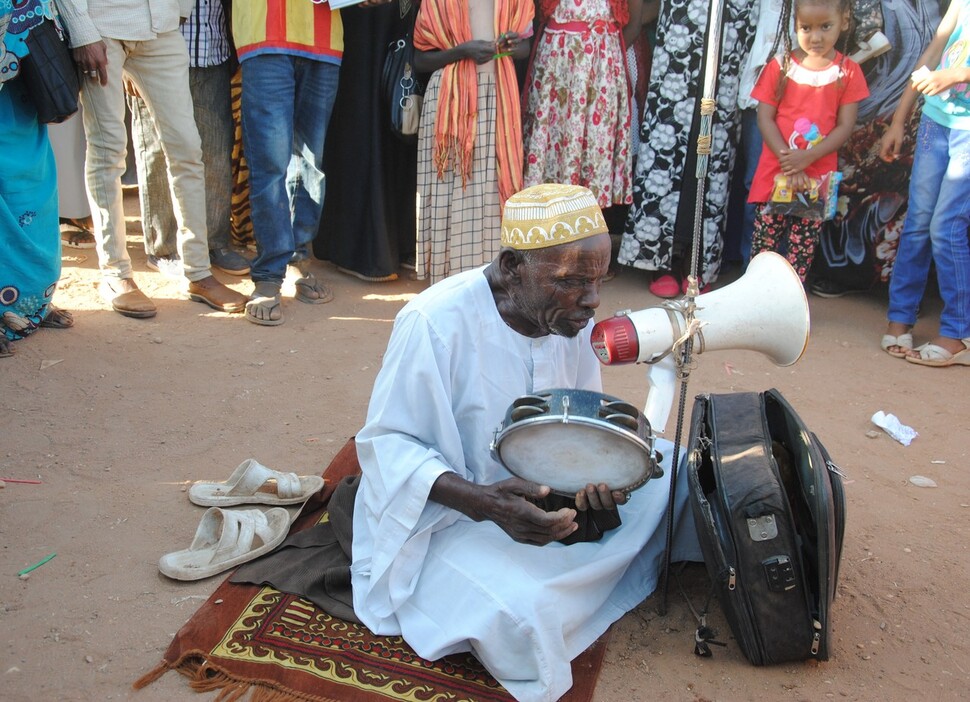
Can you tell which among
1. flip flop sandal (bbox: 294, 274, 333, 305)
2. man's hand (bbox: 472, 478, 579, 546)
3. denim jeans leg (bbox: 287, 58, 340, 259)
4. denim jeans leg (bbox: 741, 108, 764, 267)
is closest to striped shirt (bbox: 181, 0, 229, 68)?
denim jeans leg (bbox: 287, 58, 340, 259)

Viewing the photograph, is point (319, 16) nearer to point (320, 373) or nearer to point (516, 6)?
point (516, 6)

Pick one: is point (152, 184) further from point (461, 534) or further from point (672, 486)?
point (672, 486)

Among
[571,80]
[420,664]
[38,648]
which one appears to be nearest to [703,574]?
[420,664]

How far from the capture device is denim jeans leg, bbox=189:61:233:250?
5695 millimetres

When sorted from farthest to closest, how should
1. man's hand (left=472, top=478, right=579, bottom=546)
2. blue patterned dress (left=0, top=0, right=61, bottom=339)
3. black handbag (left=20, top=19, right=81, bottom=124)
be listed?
blue patterned dress (left=0, top=0, right=61, bottom=339), black handbag (left=20, top=19, right=81, bottom=124), man's hand (left=472, top=478, right=579, bottom=546)

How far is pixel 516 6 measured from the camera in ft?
18.1

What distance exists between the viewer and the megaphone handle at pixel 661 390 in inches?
114

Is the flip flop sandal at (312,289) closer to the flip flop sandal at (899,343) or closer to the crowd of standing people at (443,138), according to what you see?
the crowd of standing people at (443,138)

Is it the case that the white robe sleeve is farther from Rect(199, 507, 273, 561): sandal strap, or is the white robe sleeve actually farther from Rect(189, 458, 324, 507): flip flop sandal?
Rect(189, 458, 324, 507): flip flop sandal

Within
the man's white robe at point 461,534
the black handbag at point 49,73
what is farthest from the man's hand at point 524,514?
the black handbag at point 49,73

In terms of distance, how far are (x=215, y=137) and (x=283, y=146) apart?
29.9 inches

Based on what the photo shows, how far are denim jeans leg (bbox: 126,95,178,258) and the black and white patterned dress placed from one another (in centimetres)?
294

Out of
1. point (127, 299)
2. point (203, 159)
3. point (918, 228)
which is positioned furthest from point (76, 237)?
point (918, 228)

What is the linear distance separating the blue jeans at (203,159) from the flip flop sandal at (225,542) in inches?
112
